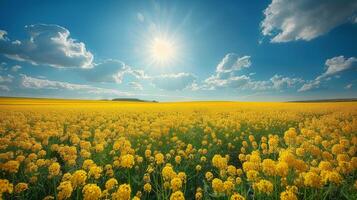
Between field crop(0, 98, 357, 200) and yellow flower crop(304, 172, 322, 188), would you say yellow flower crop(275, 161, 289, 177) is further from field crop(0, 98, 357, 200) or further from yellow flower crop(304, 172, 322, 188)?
yellow flower crop(304, 172, 322, 188)

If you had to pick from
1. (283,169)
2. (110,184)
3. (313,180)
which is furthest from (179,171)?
(313,180)

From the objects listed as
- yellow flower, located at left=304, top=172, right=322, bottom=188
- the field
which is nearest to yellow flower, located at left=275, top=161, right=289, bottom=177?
the field

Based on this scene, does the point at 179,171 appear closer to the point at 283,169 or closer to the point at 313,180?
the point at 283,169

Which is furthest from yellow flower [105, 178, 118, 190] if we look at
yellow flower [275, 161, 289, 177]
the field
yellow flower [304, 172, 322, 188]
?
yellow flower [304, 172, 322, 188]

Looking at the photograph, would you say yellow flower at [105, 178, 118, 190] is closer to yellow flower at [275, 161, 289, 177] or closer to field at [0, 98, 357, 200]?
field at [0, 98, 357, 200]

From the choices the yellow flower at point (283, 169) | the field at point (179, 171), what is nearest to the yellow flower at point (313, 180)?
the field at point (179, 171)

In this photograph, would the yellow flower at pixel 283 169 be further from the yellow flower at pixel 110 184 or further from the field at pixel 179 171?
the yellow flower at pixel 110 184

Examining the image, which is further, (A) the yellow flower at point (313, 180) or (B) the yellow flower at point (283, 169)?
(B) the yellow flower at point (283, 169)

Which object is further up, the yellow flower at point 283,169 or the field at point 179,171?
the yellow flower at point 283,169

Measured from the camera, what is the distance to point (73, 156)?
5387 mm

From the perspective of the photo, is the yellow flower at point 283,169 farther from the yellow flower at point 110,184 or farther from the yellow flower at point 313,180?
the yellow flower at point 110,184

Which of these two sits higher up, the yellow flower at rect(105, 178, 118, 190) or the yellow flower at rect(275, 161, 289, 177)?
the yellow flower at rect(275, 161, 289, 177)

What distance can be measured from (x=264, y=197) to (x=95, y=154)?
15.5 feet

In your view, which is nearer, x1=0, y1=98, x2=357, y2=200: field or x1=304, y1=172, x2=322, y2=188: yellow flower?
x1=304, y1=172, x2=322, y2=188: yellow flower
